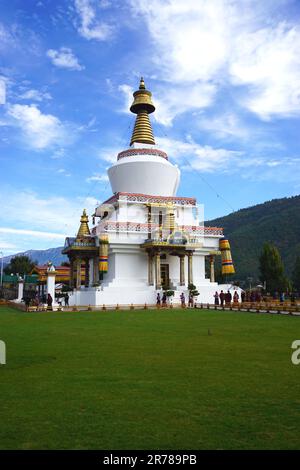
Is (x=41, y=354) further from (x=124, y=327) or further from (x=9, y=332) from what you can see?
(x=124, y=327)

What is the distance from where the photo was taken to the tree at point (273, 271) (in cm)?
5156

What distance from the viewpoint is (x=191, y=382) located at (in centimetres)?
705

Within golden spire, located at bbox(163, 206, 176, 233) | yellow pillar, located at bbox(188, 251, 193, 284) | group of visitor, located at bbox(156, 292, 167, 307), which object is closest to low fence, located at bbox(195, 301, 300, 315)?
group of visitor, located at bbox(156, 292, 167, 307)

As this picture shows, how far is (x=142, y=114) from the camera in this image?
4375cm

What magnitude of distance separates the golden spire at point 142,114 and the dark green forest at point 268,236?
47.8 metres

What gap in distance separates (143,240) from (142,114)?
1485cm

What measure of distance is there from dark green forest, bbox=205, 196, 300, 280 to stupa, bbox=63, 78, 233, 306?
47296 millimetres

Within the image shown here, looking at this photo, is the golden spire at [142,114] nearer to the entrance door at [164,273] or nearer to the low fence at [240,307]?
the entrance door at [164,273]

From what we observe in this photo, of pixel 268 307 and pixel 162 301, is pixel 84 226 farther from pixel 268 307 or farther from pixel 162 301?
pixel 268 307

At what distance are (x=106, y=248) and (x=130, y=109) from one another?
17456 mm

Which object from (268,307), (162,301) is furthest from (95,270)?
(268,307)


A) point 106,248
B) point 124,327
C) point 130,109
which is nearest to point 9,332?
point 124,327

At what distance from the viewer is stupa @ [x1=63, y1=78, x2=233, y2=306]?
33.5 metres
